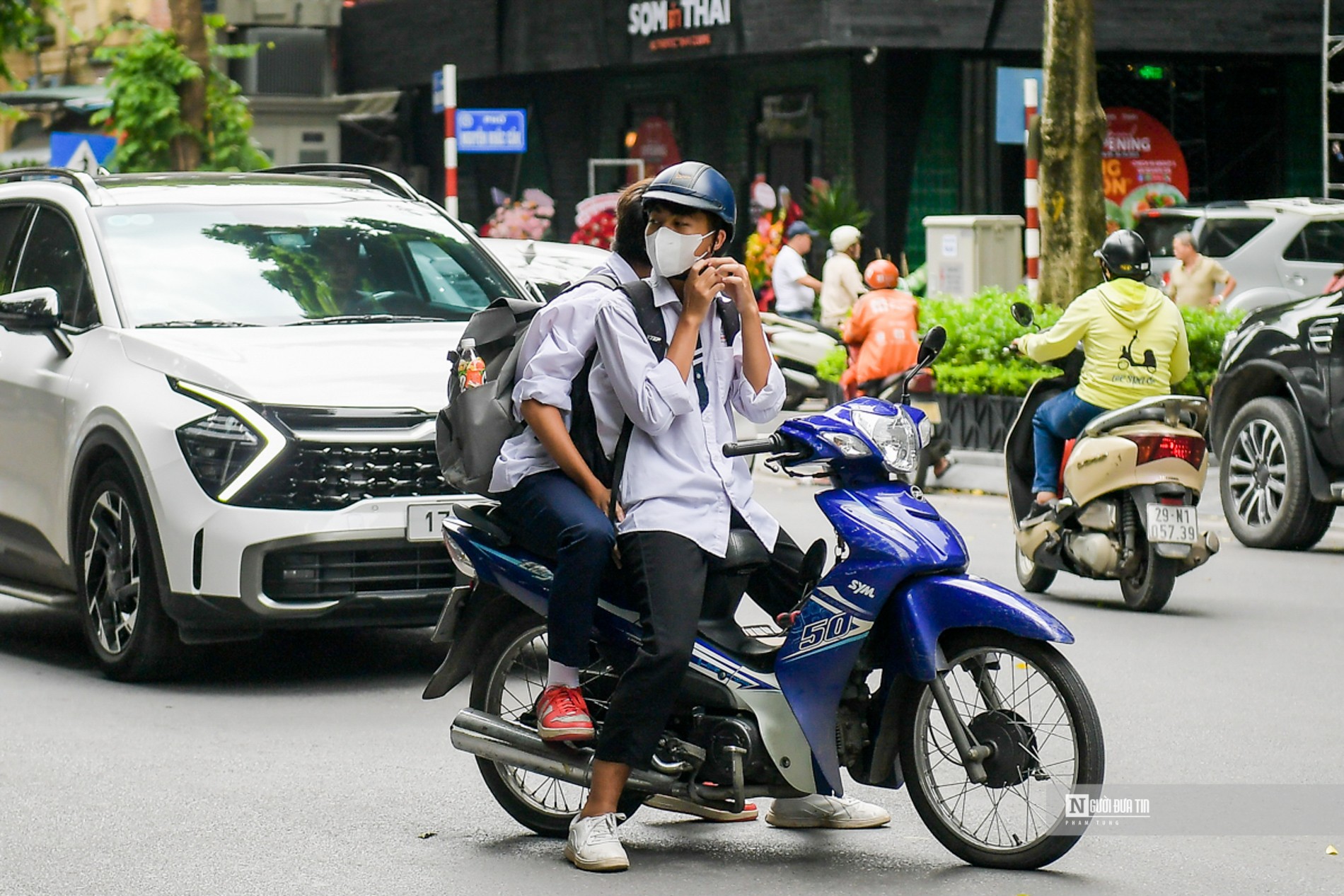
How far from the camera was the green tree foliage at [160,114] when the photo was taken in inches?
872

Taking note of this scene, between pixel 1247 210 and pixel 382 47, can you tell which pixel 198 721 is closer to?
pixel 1247 210

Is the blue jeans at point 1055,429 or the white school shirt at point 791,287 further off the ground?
the white school shirt at point 791,287

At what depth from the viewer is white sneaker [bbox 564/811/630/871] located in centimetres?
550

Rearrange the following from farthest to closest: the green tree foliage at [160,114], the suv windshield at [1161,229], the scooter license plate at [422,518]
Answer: the suv windshield at [1161,229] < the green tree foliage at [160,114] < the scooter license plate at [422,518]

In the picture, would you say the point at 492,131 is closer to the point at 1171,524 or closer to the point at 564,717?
the point at 1171,524

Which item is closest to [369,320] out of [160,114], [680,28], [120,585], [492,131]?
[120,585]

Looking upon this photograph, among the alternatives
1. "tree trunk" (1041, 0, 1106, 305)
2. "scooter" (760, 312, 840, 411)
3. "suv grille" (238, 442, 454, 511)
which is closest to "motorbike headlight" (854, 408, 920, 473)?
"suv grille" (238, 442, 454, 511)

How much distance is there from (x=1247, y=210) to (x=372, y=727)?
1635 cm

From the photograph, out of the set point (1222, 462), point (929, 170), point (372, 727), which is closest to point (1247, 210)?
point (929, 170)

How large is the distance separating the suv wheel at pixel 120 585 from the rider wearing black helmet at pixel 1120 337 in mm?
4142

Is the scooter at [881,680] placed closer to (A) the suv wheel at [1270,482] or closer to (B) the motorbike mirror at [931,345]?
(B) the motorbike mirror at [931,345]

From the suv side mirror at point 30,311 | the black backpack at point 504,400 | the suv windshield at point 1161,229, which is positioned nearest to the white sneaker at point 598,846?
the black backpack at point 504,400

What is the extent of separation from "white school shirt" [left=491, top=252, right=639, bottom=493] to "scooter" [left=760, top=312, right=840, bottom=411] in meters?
13.9

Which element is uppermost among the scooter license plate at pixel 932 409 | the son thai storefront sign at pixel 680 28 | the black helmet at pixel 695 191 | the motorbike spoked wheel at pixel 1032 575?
the son thai storefront sign at pixel 680 28
